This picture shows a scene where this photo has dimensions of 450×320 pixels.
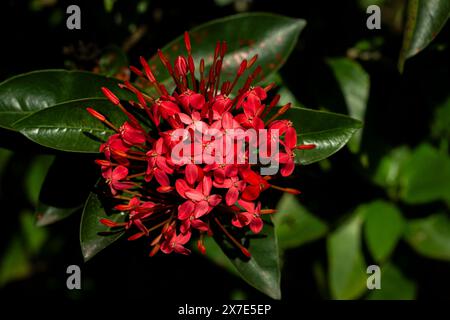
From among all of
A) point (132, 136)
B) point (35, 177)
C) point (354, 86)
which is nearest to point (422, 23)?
point (354, 86)

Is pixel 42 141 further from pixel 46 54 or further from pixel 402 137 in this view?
pixel 402 137

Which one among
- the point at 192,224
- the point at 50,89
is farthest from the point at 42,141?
the point at 192,224

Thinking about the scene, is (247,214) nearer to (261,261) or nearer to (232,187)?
(232,187)

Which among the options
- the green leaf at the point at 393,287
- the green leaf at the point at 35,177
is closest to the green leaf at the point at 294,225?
the green leaf at the point at 393,287

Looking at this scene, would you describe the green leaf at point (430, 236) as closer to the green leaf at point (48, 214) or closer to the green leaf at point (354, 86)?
the green leaf at point (354, 86)

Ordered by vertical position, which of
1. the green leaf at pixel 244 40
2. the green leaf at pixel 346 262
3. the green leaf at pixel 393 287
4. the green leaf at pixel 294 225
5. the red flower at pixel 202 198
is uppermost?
the green leaf at pixel 244 40
